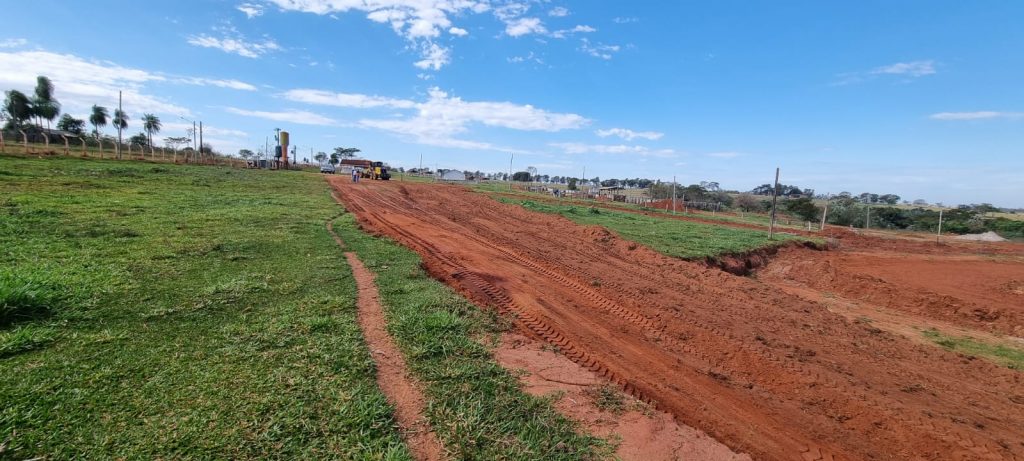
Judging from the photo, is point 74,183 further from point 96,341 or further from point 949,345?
point 949,345

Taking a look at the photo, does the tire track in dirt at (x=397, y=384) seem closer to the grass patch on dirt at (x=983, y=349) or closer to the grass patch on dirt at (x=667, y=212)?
the grass patch on dirt at (x=983, y=349)

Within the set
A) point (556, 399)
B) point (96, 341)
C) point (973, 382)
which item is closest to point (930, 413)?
point (973, 382)

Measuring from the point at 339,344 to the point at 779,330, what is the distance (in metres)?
6.85

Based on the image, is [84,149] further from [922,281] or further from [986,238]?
[986,238]

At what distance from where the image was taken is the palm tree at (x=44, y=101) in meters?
59.0

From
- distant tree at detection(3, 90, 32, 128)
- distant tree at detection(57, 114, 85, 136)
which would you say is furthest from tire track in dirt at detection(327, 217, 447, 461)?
distant tree at detection(57, 114, 85, 136)

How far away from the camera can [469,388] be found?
3629 mm

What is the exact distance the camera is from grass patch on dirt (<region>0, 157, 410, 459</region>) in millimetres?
2713

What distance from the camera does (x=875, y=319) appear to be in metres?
9.34

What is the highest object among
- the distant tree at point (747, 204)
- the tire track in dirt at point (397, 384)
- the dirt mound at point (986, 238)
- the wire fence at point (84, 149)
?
the wire fence at point (84, 149)

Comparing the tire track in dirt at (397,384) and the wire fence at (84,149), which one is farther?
the wire fence at (84,149)

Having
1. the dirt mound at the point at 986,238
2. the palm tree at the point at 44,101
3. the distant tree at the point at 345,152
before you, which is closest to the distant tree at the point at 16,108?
the palm tree at the point at 44,101

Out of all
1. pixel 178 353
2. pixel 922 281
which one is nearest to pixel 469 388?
pixel 178 353

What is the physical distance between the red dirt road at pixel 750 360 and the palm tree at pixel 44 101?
80.8 meters
